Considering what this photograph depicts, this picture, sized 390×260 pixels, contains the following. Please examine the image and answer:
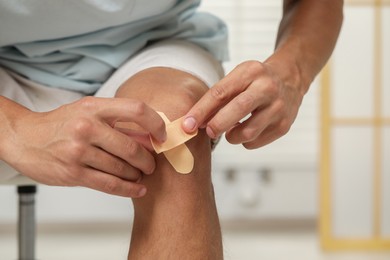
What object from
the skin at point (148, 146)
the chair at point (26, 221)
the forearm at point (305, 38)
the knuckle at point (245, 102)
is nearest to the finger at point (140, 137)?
the skin at point (148, 146)

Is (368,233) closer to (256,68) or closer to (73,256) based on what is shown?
(73,256)

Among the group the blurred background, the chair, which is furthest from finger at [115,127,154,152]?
the blurred background

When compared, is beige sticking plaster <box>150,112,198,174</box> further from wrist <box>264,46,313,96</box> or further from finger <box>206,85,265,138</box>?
wrist <box>264,46,313,96</box>

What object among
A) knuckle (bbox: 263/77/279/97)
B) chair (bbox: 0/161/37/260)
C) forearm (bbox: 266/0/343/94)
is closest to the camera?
knuckle (bbox: 263/77/279/97)

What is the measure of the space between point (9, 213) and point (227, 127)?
1581mm

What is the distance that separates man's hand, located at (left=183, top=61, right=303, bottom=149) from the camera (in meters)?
0.75

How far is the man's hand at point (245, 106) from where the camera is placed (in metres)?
0.75

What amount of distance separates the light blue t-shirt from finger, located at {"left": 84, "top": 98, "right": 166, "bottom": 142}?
26cm

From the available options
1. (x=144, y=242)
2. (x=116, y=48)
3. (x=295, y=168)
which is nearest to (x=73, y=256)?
(x=295, y=168)

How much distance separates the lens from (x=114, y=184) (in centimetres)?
72

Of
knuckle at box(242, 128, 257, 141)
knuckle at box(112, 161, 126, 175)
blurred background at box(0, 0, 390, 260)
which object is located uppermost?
blurred background at box(0, 0, 390, 260)

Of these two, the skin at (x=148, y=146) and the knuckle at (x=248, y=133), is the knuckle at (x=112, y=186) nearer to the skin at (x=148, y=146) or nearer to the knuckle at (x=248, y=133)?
the skin at (x=148, y=146)

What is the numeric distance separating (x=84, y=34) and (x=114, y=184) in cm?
33

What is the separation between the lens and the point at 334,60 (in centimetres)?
219
